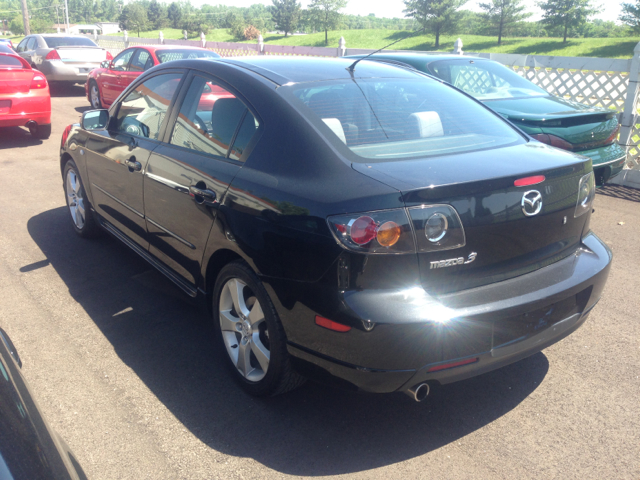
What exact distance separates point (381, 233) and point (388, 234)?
28 millimetres

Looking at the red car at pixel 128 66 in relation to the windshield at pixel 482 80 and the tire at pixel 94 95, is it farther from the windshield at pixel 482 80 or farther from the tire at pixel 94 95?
the windshield at pixel 482 80

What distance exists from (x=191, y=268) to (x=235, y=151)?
771mm

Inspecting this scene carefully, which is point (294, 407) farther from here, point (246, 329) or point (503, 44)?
point (503, 44)

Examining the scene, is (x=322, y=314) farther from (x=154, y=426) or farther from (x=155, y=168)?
(x=155, y=168)

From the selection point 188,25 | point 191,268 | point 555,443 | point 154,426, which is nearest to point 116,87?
point 191,268

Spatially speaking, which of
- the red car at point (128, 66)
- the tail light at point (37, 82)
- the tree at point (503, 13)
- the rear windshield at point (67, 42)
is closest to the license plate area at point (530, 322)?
the red car at point (128, 66)

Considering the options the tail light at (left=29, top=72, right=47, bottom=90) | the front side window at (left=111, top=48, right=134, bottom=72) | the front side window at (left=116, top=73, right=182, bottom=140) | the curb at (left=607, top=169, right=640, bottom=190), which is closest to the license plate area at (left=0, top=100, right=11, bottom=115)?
the tail light at (left=29, top=72, right=47, bottom=90)

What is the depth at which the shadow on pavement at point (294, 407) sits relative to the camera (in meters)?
2.52

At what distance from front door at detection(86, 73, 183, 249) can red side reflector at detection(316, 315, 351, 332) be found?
1844mm

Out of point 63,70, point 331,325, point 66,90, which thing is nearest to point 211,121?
point 331,325

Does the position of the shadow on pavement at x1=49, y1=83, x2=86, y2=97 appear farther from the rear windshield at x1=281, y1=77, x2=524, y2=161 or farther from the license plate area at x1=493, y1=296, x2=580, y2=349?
the license plate area at x1=493, y1=296, x2=580, y2=349

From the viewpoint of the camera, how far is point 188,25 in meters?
97.5

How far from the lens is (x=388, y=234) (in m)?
2.18

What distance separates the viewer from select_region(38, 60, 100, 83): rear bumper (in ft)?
51.1
